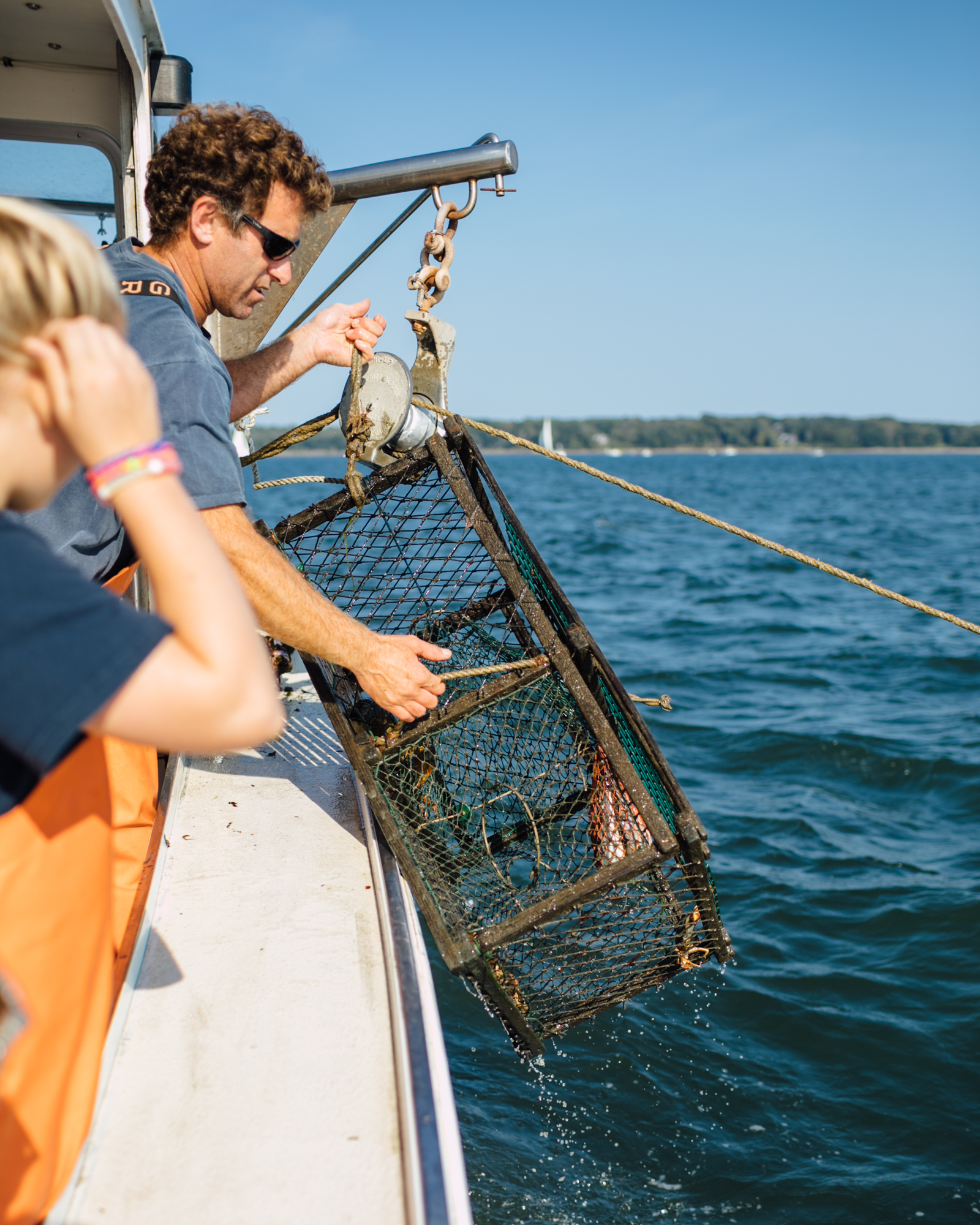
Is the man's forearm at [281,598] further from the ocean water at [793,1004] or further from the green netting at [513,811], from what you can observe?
the ocean water at [793,1004]

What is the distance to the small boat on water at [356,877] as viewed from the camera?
153cm

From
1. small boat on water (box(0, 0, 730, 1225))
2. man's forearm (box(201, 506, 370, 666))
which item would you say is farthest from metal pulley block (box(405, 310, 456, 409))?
man's forearm (box(201, 506, 370, 666))

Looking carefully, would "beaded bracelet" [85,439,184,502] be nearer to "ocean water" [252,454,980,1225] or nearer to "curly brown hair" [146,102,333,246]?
"curly brown hair" [146,102,333,246]

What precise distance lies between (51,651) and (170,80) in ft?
10.0

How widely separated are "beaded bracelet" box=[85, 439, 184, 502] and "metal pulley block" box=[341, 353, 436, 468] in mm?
1506

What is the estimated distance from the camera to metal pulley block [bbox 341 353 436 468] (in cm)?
256

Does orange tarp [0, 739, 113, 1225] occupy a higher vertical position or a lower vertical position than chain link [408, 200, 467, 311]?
lower

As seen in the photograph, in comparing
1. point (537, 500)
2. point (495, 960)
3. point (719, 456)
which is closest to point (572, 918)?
point (495, 960)

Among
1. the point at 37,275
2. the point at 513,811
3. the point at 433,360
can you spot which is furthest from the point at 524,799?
the point at 37,275

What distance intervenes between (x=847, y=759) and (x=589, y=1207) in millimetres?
4837

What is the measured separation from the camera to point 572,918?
238cm

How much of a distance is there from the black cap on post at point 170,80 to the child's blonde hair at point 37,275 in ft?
8.83

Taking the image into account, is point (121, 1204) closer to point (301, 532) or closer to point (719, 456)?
point (301, 532)

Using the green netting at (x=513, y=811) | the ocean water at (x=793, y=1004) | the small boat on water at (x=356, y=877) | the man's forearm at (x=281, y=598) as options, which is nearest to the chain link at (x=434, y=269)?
the small boat on water at (x=356, y=877)
